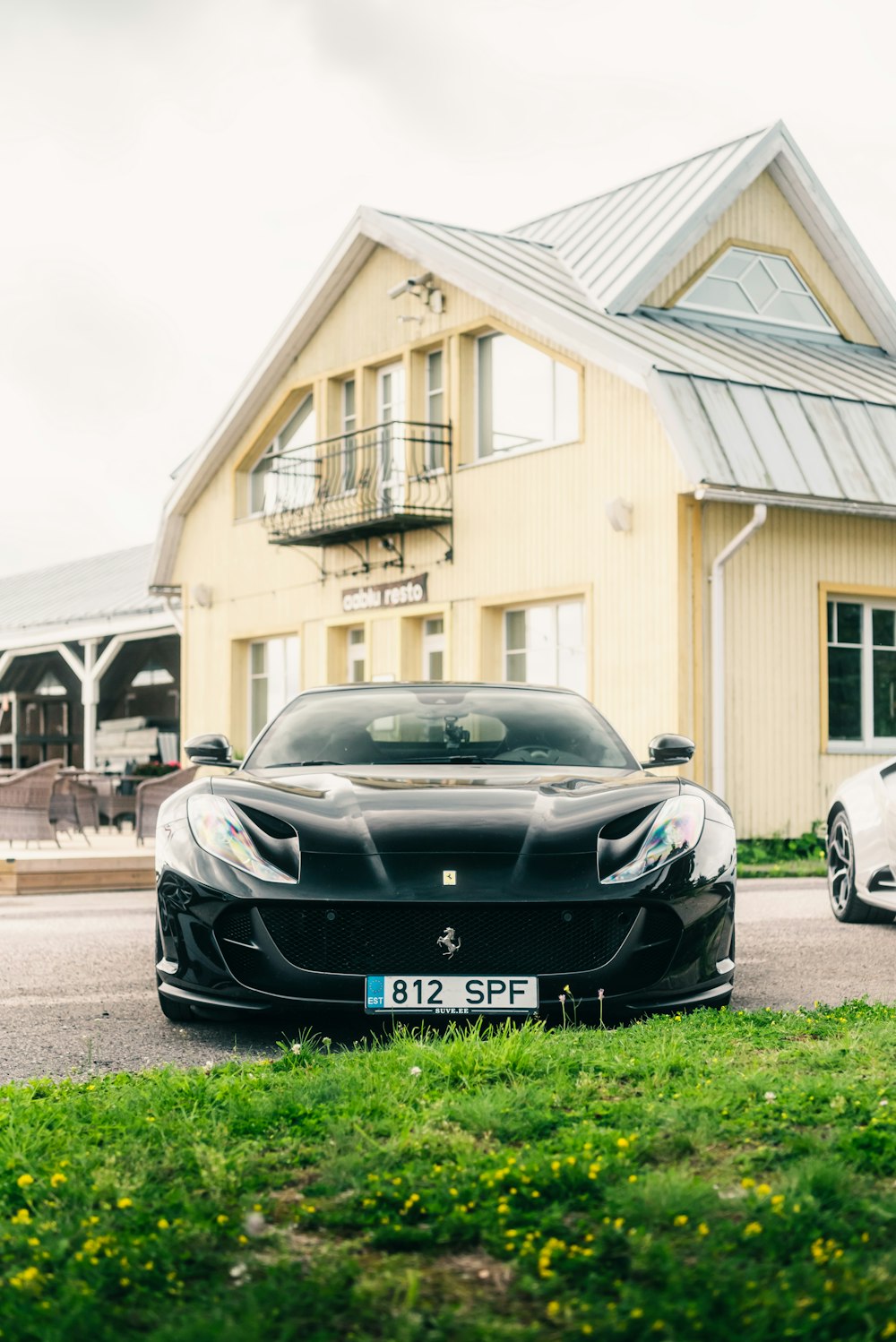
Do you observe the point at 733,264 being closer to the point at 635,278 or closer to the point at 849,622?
the point at 635,278

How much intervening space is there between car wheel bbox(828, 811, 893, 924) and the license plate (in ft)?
16.3

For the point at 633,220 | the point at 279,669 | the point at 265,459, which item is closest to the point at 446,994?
the point at 633,220

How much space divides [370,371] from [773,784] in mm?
9236

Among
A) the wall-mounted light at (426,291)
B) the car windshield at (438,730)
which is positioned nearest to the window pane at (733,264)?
the wall-mounted light at (426,291)

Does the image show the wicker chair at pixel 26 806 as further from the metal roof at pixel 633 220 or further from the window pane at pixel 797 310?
the window pane at pixel 797 310

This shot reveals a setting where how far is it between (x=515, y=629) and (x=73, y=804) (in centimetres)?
591

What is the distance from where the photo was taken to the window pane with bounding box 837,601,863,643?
59.5 feet

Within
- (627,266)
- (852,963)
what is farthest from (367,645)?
(852,963)

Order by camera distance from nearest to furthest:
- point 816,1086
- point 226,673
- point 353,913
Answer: point 816,1086
point 353,913
point 226,673

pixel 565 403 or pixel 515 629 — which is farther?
pixel 515 629

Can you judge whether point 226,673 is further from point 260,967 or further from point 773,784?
point 260,967

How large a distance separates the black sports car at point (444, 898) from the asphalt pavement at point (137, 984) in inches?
10.1

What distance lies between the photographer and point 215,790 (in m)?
5.80

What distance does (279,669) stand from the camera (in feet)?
79.9
